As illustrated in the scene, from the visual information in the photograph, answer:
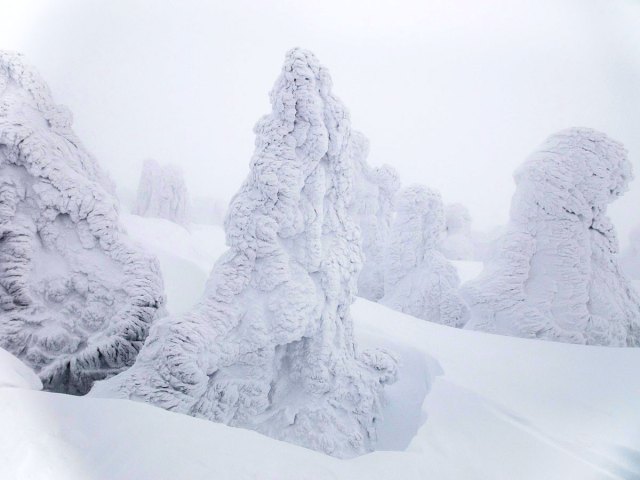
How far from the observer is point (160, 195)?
7262mm

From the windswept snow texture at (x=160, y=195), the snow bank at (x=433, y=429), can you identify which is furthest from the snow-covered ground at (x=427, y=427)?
the windswept snow texture at (x=160, y=195)

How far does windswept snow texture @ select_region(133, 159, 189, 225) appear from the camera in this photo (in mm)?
7203

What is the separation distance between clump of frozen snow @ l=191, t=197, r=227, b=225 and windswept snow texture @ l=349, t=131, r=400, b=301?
7.02m

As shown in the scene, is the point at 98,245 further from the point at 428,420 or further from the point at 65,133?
the point at 428,420

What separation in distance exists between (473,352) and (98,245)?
1762 mm

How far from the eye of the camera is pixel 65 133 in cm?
197

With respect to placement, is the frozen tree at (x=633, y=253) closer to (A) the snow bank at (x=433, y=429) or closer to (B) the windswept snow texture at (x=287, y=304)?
(A) the snow bank at (x=433, y=429)

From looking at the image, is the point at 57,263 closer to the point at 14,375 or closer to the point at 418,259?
the point at 14,375

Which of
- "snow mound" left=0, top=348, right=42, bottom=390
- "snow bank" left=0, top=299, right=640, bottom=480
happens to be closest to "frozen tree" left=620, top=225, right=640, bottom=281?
"snow bank" left=0, top=299, right=640, bottom=480

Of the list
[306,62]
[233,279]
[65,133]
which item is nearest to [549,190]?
[306,62]

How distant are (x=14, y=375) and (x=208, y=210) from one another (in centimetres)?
1206

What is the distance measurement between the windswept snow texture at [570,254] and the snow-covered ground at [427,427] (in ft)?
2.80

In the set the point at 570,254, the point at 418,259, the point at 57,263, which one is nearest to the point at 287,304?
the point at 57,263

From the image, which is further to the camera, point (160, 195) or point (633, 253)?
point (633, 253)
